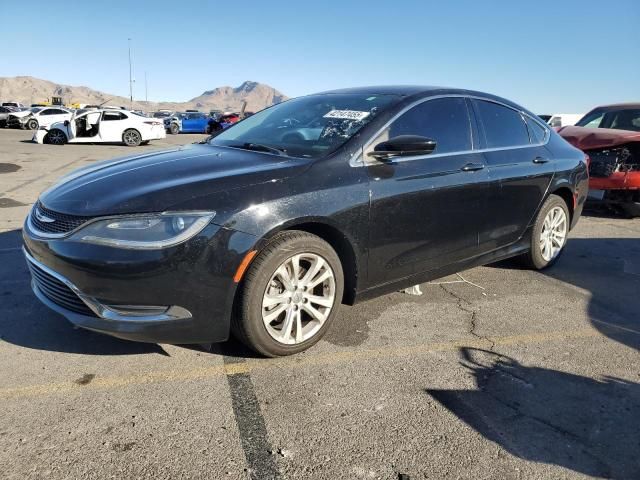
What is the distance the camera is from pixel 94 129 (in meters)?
18.9

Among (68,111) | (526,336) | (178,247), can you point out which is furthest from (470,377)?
(68,111)

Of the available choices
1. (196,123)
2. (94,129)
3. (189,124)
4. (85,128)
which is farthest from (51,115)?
(94,129)

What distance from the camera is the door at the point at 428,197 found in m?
3.31

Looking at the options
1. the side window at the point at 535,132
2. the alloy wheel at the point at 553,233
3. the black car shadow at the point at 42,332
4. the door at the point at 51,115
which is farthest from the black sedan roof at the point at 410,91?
the door at the point at 51,115

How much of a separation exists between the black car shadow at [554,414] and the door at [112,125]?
18.4 metres

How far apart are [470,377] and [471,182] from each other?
1.53 m

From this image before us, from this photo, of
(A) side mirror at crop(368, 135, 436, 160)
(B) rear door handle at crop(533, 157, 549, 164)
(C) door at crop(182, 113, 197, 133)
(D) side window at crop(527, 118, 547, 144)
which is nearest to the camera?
(A) side mirror at crop(368, 135, 436, 160)

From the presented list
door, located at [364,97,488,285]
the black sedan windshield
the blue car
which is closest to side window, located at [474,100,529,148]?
door, located at [364,97,488,285]

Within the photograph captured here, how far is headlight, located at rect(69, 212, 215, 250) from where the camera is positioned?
2.58 meters

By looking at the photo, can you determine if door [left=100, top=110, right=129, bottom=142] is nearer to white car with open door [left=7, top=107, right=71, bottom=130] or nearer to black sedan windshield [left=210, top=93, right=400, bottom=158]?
white car with open door [left=7, top=107, right=71, bottom=130]

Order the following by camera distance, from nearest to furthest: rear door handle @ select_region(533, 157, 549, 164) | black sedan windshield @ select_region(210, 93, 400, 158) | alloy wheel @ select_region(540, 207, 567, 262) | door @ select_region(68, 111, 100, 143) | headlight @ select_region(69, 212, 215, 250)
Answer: headlight @ select_region(69, 212, 215, 250) < black sedan windshield @ select_region(210, 93, 400, 158) < rear door handle @ select_region(533, 157, 549, 164) < alloy wheel @ select_region(540, 207, 567, 262) < door @ select_region(68, 111, 100, 143)

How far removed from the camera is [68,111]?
27.7 meters

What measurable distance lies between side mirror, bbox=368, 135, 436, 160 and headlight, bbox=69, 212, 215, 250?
4.03 ft

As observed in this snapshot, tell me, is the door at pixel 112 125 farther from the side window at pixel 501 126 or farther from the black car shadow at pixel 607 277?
the side window at pixel 501 126
